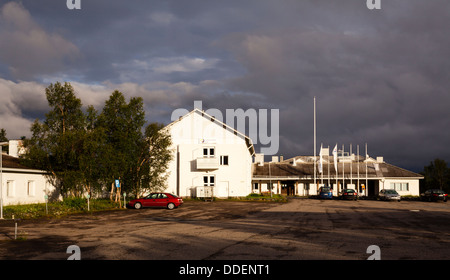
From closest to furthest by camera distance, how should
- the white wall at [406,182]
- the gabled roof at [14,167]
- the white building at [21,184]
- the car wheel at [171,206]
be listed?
the gabled roof at [14,167], the white building at [21,184], the car wheel at [171,206], the white wall at [406,182]

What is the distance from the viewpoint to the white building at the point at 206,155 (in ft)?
152

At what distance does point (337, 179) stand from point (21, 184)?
44.3 m

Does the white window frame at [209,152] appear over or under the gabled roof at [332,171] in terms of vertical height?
over

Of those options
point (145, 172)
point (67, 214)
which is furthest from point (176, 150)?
point (67, 214)

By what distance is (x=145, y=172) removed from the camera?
121ft

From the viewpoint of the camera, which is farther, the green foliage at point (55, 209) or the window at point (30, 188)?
the window at point (30, 188)

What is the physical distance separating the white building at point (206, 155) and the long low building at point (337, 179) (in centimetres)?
1450

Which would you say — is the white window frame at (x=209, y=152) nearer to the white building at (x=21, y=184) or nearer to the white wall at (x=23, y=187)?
the white building at (x=21, y=184)

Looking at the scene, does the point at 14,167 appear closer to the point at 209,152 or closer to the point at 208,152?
the point at 208,152

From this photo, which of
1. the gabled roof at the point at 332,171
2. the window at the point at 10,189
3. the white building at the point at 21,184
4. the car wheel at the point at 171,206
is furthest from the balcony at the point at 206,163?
the window at the point at 10,189

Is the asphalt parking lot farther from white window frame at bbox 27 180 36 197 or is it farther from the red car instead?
white window frame at bbox 27 180 36 197

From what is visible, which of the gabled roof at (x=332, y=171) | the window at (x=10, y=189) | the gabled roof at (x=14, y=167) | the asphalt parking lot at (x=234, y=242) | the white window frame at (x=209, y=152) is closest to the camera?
the asphalt parking lot at (x=234, y=242)
